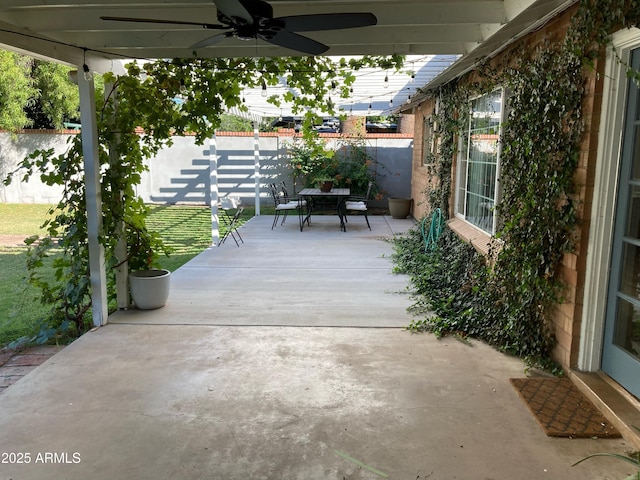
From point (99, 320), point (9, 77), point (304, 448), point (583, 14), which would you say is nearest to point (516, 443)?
point (304, 448)

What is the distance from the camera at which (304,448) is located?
250cm

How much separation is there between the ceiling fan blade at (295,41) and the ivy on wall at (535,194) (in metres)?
1.53

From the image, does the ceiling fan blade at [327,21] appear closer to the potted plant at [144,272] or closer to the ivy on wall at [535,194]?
the ivy on wall at [535,194]

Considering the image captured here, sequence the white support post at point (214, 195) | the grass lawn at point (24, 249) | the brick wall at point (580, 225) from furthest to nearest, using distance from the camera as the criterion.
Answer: the white support post at point (214, 195) < the grass lawn at point (24, 249) < the brick wall at point (580, 225)

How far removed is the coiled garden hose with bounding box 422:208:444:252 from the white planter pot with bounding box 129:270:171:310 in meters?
3.65

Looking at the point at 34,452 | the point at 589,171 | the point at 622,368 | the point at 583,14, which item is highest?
the point at 583,14

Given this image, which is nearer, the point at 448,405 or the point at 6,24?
the point at 448,405

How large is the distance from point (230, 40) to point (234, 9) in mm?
1705

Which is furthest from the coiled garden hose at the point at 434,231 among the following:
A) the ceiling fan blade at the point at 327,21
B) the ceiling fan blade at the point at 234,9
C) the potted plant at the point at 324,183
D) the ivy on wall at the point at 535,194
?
the ceiling fan blade at the point at 234,9

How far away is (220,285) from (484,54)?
3596mm

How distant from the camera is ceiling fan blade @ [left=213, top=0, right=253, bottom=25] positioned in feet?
7.35

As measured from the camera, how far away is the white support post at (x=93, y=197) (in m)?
4.03

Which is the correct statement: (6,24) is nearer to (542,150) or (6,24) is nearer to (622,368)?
(542,150)

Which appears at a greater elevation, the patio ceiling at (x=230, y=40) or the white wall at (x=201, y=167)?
the patio ceiling at (x=230, y=40)
